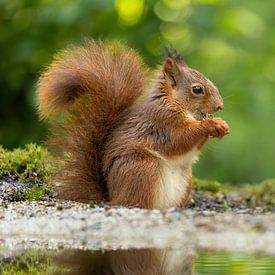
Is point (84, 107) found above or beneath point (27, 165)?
above

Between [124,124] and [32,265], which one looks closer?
[32,265]

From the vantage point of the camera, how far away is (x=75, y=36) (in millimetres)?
10047

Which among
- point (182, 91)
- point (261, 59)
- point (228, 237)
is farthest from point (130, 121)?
point (261, 59)

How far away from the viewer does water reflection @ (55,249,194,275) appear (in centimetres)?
439

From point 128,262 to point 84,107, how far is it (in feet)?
7.32

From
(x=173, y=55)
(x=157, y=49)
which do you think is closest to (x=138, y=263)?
(x=173, y=55)

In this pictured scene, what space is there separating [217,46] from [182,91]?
373cm

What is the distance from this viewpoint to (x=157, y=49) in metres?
9.91

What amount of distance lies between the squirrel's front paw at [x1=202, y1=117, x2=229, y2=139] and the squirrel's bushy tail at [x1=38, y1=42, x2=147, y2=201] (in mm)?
598

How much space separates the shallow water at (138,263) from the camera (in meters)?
4.36

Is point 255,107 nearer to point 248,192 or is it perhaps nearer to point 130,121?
point 248,192

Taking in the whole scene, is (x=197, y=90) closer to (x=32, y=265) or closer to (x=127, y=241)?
(x=127, y=241)

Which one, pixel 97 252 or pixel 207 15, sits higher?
pixel 207 15

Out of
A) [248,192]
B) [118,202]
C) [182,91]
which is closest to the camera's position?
[118,202]
